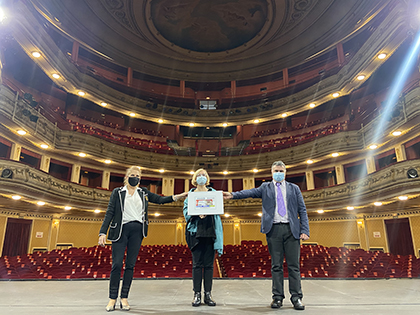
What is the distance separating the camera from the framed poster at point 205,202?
2.81 meters

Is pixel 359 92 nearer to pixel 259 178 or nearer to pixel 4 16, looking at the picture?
pixel 259 178

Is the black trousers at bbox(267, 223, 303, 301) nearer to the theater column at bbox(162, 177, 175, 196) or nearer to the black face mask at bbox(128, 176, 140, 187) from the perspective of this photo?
the black face mask at bbox(128, 176, 140, 187)

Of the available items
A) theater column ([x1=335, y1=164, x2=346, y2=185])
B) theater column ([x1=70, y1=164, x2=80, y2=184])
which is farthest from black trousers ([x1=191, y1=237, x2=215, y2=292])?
theater column ([x1=335, y1=164, x2=346, y2=185])

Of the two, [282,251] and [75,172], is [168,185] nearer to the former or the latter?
[75,172]

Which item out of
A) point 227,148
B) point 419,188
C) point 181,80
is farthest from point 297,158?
point 181,80

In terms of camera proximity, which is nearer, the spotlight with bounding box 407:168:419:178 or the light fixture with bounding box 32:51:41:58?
the spotlight with bounding box 407:168:419:178

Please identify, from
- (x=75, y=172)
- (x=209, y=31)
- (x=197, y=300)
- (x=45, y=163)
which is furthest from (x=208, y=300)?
(x=209, y=31)

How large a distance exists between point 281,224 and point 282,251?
0.94 feet

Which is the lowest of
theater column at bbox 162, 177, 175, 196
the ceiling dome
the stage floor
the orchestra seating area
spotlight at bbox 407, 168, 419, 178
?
the orchestra seating area

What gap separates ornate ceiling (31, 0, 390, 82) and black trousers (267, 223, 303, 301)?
63.4ft

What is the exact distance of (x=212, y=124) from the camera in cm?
2289

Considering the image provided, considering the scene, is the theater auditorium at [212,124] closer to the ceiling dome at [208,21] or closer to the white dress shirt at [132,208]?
the ceiling dome at [208,21]

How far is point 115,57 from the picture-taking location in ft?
75.2

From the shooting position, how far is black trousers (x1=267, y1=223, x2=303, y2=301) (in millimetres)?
2734
